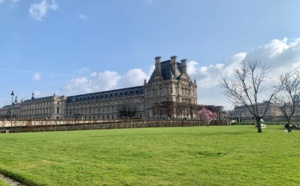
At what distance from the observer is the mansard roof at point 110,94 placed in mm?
121644

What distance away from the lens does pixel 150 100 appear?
113000 mm

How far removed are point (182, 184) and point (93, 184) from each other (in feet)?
7.40

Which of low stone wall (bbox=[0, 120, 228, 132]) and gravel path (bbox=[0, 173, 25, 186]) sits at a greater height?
low stone wall (bbox=[0, 120, 228, 132])

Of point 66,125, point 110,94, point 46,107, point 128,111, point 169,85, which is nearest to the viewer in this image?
point 66,125

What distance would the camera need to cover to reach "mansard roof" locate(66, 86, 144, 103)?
4789 inches

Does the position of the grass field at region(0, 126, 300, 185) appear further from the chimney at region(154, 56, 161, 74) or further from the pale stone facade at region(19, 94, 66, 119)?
the pale stone facade at region(19, 94, 66, 119)

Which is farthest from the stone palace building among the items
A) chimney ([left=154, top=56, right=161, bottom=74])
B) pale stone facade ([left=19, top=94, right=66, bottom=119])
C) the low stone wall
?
the low stone wall

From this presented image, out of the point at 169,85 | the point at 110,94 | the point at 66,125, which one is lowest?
the point at 66,125

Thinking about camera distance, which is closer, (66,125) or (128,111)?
(66,125)

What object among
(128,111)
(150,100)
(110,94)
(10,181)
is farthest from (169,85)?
(10,181)

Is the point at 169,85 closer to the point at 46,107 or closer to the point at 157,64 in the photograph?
the point at 157,64

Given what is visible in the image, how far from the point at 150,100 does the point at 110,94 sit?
28.0m

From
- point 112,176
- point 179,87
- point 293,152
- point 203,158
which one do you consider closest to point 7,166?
point 112,176

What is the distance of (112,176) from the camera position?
760cm
